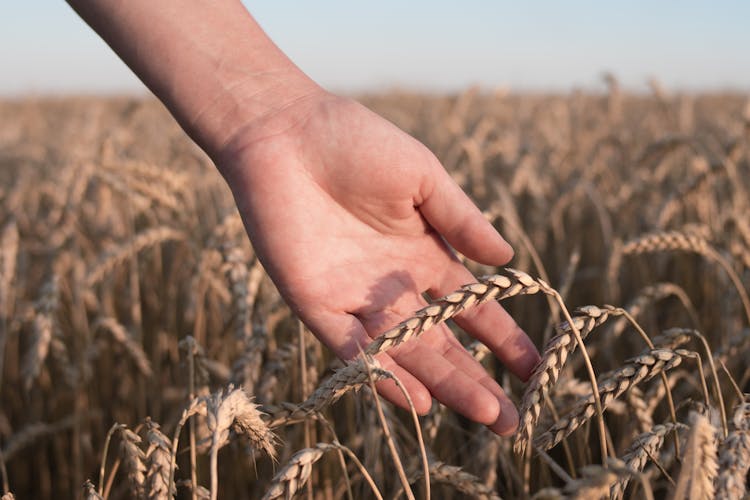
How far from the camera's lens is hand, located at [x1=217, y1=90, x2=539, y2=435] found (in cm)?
149

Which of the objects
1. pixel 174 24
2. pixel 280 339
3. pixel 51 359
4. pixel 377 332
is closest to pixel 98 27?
pixel 174 24

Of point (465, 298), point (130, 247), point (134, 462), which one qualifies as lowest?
point (130, 247)

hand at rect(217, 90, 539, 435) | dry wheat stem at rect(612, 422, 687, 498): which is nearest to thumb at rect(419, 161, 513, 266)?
hand at rect(217, 90, 539, 435)

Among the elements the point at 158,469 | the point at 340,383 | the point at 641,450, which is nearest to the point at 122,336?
the point at 158,469

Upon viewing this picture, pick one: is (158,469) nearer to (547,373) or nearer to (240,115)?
(547,373)

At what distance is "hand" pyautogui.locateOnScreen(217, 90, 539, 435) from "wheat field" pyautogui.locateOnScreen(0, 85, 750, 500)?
0.26 feet

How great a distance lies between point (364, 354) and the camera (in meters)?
1.01

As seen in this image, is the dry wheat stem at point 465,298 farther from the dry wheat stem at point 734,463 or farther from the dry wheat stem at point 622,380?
the dry wheat stem at point 734,463

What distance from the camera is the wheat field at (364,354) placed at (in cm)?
105

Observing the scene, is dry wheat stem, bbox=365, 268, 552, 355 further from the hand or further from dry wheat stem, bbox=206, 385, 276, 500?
the hand

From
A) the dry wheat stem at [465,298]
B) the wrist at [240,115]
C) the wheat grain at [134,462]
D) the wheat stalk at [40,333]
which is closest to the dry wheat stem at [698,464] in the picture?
the dry wheat stem at [465,298]

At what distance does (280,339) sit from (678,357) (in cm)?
170

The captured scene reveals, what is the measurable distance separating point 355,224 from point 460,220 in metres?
0.24

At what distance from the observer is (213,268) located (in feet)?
8.10
